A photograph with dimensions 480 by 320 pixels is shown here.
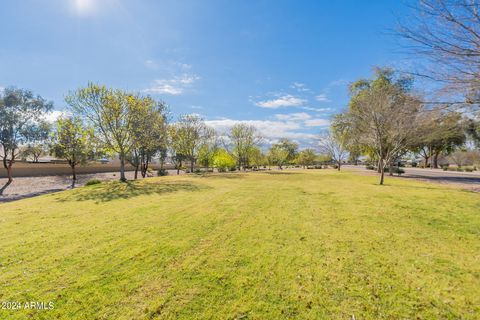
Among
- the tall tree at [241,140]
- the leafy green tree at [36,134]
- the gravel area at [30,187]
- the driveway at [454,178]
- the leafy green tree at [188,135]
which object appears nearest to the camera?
the driveway at [454,178]

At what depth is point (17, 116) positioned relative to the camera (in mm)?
23625

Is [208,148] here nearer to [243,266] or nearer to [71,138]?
[71,138]

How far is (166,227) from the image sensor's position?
6.34 meters

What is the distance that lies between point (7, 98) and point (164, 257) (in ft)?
105

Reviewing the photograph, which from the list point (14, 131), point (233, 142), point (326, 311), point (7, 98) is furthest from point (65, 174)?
point (326, 311)

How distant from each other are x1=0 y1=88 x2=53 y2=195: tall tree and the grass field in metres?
24.3

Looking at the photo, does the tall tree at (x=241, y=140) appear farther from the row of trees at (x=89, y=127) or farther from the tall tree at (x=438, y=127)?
the tall tree at (x=438, y=127)

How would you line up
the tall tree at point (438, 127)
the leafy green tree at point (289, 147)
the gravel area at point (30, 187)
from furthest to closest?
the leafy green tree at point (289, 147) < the gravel area at point (30, 187) < the tall tree at point (438, 127)

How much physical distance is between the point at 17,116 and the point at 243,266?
3337 cm

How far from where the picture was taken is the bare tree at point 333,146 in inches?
1695

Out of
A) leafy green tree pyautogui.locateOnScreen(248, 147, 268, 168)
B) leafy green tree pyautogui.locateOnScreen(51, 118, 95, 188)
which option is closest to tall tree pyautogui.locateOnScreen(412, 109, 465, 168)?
leafy green tree pyautogui.locateOnScreen(51, 118, 95, 188)

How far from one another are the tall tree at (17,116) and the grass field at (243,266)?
2427 cm

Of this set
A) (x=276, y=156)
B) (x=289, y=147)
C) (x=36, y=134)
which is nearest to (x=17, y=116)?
(x=36, y=134)

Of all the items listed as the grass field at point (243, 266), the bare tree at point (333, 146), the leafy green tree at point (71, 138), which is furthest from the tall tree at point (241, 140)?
the grass field at point (243, 266)
